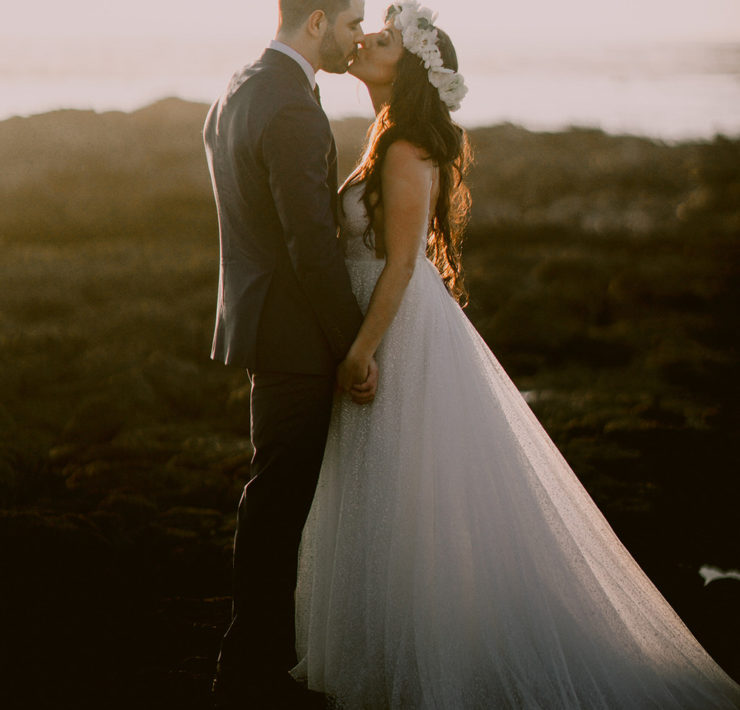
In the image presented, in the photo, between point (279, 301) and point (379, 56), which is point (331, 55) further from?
point (279, 301)

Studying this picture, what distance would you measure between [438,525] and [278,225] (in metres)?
0.91

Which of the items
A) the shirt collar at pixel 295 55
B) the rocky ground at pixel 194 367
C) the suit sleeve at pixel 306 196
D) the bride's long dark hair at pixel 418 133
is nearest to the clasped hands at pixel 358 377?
the suit sleeve at pixel 306 196

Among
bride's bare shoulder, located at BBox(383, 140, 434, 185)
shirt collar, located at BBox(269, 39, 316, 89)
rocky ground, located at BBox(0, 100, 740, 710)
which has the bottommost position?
rocky ground, located at BBox(0, 100, 740, 710)

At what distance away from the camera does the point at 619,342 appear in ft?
36.7

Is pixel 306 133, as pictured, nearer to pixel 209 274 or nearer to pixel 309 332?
pixel 309 332

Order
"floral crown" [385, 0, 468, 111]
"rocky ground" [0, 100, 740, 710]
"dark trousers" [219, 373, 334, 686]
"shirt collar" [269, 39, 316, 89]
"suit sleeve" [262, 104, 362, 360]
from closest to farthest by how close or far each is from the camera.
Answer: "suit sleeve" [262, 104, 362, 360], "shirt collar" [269, 39, 316, 89], "dark trousers" [219, 373, 334, 686], "floral crown" [385, 0, 468, 111], "rocky ground" [0, 100, 740, 710]

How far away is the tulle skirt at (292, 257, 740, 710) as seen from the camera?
7.00 feet

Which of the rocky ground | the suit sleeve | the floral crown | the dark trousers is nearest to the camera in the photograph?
the suit sleeve

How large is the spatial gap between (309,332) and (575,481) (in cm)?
95

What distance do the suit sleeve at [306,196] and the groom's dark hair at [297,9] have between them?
27 cm

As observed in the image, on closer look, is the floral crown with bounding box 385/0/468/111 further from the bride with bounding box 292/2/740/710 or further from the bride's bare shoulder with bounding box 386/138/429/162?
the bride's bare shoulder with bounding box 386/138/429/162

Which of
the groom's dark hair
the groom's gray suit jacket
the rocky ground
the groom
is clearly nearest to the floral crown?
the groom

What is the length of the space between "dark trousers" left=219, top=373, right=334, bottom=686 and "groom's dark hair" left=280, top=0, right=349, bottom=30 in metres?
0.91

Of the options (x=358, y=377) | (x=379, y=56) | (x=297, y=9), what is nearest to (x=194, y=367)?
(x=379, y=56)
